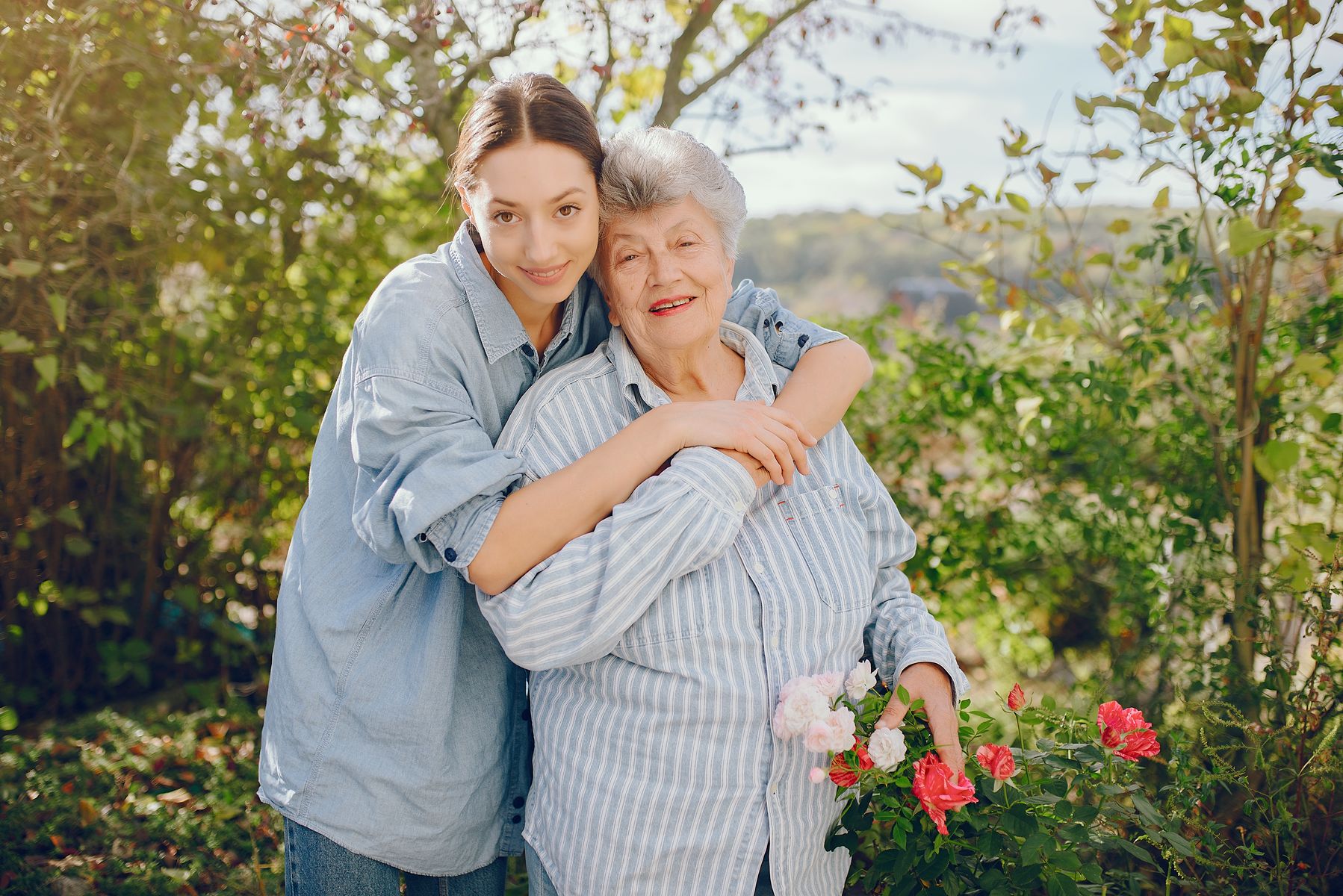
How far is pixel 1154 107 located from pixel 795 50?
144 cm

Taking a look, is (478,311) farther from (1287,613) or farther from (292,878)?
(1287,613)

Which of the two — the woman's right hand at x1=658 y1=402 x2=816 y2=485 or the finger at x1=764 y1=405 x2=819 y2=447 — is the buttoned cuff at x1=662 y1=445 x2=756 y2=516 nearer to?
the woman's right hand at x1=658 y1=402 x2=816 y2=485

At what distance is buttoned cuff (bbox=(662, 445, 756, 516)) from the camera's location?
5.67 ft

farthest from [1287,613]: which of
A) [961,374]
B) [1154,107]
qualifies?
[1154,107]

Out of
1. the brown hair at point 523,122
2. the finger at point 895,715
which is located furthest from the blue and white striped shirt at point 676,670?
the brown hair at point 523,122

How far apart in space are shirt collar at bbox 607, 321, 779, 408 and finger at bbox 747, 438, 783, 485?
0.28 m

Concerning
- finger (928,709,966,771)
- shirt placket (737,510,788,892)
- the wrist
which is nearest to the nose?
the wrist

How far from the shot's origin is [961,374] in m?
3.48

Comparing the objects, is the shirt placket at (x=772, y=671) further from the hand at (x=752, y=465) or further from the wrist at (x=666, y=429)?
the wrist at (x=666, y=429)

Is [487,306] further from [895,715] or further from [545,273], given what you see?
[895,715]

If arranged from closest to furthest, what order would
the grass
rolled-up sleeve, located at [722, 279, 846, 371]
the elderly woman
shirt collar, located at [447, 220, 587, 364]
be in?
the elderly woman
shirt collar, located at [447, 220, 587, 364]
rolled-up sleeve, located at [722, 279, 846, 371]
the grass

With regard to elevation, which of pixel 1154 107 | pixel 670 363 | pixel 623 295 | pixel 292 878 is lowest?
pixel 292 878

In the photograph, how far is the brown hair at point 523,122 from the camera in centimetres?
185

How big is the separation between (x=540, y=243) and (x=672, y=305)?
1.04 feet
